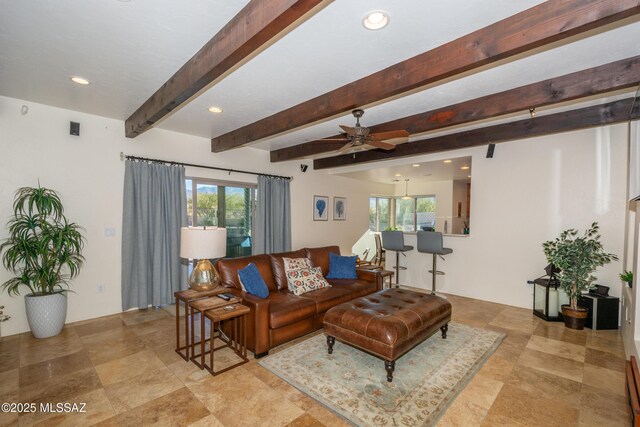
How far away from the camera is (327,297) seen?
3.59m

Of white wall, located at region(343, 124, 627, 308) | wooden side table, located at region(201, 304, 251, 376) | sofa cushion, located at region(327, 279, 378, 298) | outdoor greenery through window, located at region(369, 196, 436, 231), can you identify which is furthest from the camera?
outdoor greenery through window, located at region(369, 196, 436, 231)

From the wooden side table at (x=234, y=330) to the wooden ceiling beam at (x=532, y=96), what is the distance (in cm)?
300

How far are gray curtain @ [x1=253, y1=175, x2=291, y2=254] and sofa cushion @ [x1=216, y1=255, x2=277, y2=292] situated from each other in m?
1.70

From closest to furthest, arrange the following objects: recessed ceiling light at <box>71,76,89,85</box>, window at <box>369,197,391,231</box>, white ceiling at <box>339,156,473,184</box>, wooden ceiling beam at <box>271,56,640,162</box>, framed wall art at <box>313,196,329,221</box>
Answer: wooden ceiling beam at <box>271,56,640,162</box>, recessed ceiling light at <box>71,76,89,85</box>, white ceiling at <box>339,156,473,184</box>, framed wall art at <box>313,196,329,221</box>, window at <box>369,197,391,231</box>

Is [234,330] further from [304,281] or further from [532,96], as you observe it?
[532,96]

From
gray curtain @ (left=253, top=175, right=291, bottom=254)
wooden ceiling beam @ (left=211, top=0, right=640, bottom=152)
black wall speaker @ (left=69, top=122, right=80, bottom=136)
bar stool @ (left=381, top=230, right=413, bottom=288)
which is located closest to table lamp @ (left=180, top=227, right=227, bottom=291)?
wooden ceiling beam @ (left=211, top=0, right=640, bottom=152)

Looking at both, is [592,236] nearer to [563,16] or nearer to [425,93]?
[425,93]

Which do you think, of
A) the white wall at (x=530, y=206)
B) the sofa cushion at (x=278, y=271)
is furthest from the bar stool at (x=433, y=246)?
the sofa cushion at (x=278, y=271)

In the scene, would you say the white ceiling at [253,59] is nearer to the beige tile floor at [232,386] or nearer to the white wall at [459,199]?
the beige tile floor at [232,386]

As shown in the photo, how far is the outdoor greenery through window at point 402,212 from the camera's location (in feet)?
30.3

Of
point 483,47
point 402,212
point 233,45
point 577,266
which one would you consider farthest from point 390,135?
point 402,212

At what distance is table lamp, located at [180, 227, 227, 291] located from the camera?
2.80 meters

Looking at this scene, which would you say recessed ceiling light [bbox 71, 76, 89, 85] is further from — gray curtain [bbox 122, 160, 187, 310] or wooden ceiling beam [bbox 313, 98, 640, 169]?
wooden ceiling beam [bbox 313, 98, 640, 169]

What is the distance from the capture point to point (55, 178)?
366 cm
